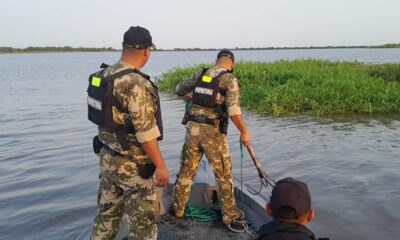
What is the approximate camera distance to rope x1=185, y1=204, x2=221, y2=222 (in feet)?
17.1

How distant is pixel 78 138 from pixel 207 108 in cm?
862

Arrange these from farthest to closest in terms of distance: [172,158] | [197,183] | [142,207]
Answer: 1. [172,158]
2. [197,183]
3. [142,207]

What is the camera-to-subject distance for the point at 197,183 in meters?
5.54

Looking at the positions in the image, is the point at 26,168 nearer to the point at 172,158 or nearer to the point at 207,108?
the point at 172,158

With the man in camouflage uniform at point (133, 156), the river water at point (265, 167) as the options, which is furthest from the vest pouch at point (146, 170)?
the river water at point (265, 167)

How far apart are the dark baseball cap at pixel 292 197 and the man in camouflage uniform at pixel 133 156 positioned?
1.25 meters

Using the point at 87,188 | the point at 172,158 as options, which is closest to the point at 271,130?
the point at 172,158

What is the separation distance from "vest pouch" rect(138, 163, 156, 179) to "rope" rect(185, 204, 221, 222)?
5.86 feet

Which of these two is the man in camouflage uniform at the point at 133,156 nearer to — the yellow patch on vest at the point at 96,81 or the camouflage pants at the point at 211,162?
the yellow patch on vest at the point at 96,81

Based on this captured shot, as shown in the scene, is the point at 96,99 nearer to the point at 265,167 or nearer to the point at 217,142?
the point at 217,142

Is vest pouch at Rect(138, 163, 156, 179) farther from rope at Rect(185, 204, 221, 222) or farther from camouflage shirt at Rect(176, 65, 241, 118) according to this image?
rope at Rect(185, 204, 221, 222)

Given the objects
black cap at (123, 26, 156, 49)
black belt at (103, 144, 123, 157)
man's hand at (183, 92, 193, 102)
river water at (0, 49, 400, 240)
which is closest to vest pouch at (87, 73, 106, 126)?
black belt at (103, 144, 123, 157)

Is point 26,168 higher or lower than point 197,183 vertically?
lower

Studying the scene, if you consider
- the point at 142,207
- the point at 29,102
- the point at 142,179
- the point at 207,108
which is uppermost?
the point at 207,108
